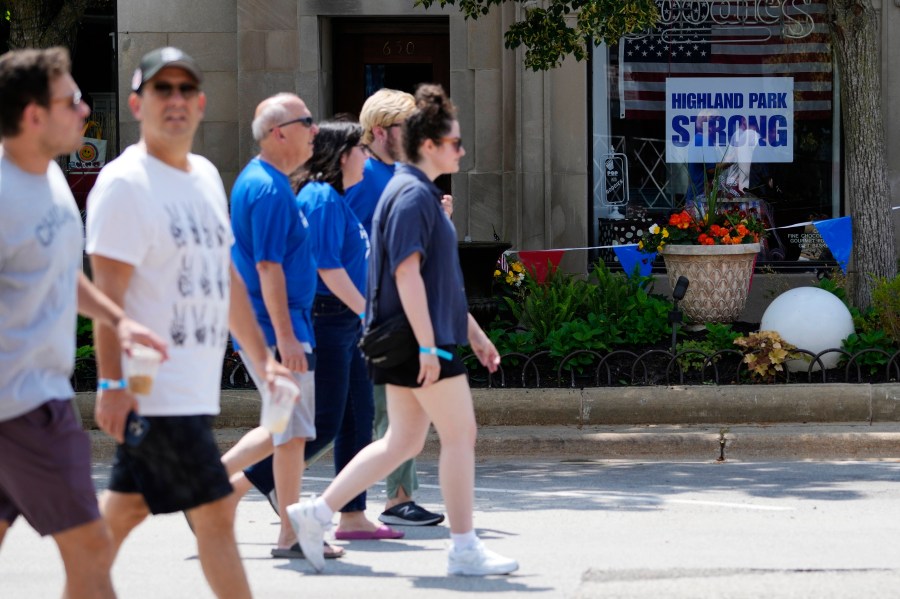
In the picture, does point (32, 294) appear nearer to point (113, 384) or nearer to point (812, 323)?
point (113, 384)

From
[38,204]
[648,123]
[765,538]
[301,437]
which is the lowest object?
[765,538]

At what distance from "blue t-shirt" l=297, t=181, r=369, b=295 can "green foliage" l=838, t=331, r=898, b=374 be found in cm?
515

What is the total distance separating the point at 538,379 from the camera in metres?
10.2

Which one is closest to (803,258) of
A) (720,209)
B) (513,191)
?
(720,209)

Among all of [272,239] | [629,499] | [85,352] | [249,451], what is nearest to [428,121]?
[272,239]

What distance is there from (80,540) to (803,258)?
1090cm

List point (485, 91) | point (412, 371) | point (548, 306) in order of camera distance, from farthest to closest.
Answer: point (485, 91) → point (548, 306) → point (412, 371)

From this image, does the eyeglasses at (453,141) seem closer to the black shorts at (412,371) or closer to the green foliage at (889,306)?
the black shorts at (412,371)

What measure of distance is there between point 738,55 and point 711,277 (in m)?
3.24

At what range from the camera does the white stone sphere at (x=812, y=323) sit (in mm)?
10352

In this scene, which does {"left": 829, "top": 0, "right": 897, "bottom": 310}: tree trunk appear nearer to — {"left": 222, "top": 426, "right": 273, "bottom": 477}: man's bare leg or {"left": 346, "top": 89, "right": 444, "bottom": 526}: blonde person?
{"left": 346, "top": 89, "right": 444, "bottom": 526}: blonde person

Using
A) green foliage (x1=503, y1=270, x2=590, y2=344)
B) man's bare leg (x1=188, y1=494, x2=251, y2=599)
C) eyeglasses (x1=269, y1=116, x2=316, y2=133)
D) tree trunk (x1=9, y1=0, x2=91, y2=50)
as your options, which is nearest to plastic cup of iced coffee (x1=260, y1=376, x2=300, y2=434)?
man's bare leg (x1=188, y1=494, x2=251, y2=599)

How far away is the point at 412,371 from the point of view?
5398 mm

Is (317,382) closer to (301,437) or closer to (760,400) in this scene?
(301,437)
